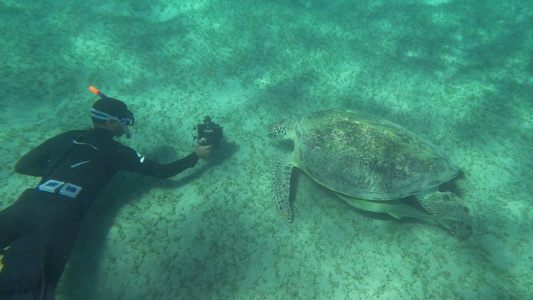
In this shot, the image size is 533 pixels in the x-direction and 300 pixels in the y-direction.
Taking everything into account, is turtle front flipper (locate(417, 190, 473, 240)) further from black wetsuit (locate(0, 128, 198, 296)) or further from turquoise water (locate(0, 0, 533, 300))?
black wetsuit (locate(0, 128, 198, 296))

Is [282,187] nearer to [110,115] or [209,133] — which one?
[209,133]

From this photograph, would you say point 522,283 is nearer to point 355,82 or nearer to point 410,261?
point 410,261

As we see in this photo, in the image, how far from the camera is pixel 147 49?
6.56 metres

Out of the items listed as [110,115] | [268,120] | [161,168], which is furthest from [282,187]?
[110,115]

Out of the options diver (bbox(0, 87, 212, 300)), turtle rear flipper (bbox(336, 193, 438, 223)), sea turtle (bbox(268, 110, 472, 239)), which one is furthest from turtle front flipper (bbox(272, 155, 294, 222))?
diver (bbox(0, 87, 212, 300))

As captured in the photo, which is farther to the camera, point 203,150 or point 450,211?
point 203,150

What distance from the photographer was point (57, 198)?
296 centimetres

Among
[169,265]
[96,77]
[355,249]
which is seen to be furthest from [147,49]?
[355,249]

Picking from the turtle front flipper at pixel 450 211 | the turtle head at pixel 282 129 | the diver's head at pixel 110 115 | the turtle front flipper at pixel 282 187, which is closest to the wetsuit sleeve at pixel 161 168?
the diver's head at pixel 110 115

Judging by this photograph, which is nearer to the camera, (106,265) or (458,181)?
(106,265)

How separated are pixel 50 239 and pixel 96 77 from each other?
463 centimetres

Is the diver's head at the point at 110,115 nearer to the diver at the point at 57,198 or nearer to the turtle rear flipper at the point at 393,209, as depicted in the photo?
the diver at the point at 57,198

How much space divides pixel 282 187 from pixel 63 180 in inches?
134

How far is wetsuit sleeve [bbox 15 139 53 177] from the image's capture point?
3436mm
